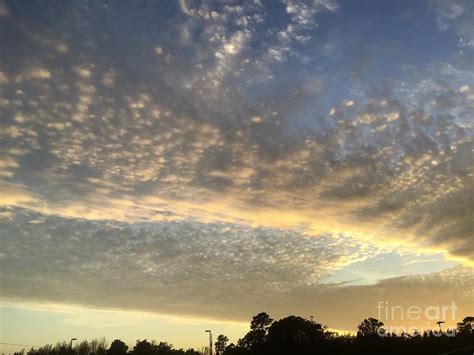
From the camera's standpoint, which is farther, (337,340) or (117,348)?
(117,348)

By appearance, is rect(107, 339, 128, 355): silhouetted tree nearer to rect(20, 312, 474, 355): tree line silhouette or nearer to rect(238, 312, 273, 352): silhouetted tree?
rect(20, 312, 474, 355): tree line silhouette

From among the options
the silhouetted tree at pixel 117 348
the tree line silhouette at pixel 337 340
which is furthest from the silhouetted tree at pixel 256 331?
the silhouetted tree at pixel 117 348

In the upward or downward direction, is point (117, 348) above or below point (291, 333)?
below

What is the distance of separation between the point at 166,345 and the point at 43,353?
38503 mm

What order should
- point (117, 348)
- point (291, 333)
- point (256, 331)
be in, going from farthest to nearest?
point (117, 348) < point (256, 331) < point (291, 333)

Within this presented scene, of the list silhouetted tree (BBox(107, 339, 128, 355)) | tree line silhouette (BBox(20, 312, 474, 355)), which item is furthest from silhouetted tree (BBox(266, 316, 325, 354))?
silhouetted tree (BBox(107, 339, 128, 355))

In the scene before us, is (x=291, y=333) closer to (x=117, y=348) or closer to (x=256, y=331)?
(x=256, y=331)

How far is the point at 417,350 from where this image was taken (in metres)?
47.6

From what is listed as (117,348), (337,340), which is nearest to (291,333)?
(337,340)

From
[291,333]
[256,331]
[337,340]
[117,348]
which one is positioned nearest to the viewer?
[337,340]

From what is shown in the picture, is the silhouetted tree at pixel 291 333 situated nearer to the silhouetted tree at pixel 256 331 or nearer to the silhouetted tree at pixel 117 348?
the silhouetted tree at pixel 256 331

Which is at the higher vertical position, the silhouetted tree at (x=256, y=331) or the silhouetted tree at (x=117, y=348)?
the silhouetted tree at (x=256, y=331)

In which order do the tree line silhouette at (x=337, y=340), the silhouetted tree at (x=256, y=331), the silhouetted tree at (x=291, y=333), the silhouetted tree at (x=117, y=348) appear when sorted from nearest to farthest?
the tree line silhouette at (x=337, y=340) → the silhouetted tree at (x=291, y=333) → the silhouetted tree at (x=256, y=331) → the silhouetted tree at (x=117, y=348)

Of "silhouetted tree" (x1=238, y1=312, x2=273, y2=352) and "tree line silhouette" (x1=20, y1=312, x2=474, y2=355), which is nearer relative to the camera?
"tree line silhouette" (x1=20, y1=312, x2=474, y2=355)
